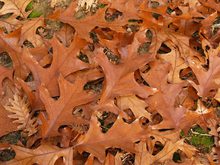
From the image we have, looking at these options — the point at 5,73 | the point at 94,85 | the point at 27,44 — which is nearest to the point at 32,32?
the point at 27,44

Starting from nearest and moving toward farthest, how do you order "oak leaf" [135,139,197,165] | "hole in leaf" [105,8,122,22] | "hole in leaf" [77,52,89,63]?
"oak leaf" [135,139,197,165]
"hole in leaf" [77,52,89,63]
"hole in leaf" [105,8,122,22]

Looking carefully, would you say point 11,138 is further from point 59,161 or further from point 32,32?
point 32,32

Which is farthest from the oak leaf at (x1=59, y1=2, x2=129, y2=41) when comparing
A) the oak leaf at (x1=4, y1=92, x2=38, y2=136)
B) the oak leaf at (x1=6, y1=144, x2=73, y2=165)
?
the oak leaf at (x1=6, y1=144, x2=73, y2=165)

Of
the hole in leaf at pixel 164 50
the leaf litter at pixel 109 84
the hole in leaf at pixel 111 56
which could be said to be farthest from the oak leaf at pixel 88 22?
the hole in leaf at pixel 164 50

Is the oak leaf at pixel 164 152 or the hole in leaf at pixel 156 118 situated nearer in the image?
the oak leaf at pixel 164 152

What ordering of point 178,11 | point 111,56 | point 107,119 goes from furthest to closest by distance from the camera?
point 178,11 < point 111,56 < point 107,119

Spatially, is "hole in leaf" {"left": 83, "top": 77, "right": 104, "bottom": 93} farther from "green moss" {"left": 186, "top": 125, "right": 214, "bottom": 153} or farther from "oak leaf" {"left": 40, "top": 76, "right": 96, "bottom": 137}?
"green moss" {"left": 186, "top": 125, "right": 214, "bottom": 153}

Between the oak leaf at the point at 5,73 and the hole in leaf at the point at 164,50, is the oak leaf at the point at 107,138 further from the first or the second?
the hole in leaf at the point at 164,50

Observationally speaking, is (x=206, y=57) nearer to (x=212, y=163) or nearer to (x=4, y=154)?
(x=212, y=163)

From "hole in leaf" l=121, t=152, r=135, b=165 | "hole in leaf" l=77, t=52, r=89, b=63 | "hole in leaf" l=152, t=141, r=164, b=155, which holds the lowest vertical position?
"hole in leaf" l=121, t=152, r=135, b=165

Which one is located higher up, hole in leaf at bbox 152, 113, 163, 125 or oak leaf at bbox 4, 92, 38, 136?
oak leaf at bbox 4, 92, 38, 136

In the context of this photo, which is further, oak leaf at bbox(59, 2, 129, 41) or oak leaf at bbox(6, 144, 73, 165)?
oak leaf at bbox(59, 2, 129, 41)
